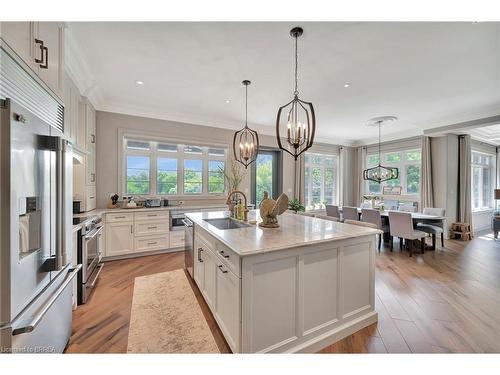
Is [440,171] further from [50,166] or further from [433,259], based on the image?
[50,166]

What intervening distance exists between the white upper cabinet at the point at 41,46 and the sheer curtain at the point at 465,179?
792 centimetres

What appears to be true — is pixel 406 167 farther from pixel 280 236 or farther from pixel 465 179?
pixel 280 236

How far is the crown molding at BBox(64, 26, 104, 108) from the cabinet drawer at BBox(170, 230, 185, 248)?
8.91ft

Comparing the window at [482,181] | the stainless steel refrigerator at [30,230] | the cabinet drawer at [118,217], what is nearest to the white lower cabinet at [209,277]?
the stainless steel refrigerator at [30,230]

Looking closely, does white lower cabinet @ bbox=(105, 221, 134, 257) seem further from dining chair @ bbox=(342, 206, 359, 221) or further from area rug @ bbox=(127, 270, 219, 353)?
dining chair @ bbox=(342, 206, 359, 221)

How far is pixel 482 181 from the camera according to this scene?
6863mm

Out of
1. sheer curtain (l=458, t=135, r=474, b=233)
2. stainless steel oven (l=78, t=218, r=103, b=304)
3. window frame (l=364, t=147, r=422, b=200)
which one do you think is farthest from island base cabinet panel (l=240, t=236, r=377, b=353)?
sheer curtain (l=458, t=135, r=474, b=233)

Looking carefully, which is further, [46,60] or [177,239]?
[177,239]

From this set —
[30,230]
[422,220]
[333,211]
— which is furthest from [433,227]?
[30,230]

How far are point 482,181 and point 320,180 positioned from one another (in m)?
4.98

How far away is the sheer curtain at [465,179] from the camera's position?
18.3 feet

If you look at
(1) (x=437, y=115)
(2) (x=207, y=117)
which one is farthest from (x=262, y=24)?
(1) (x=437, y=115)

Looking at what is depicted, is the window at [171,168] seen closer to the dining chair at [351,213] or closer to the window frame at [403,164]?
the dining chair at [351,213]
